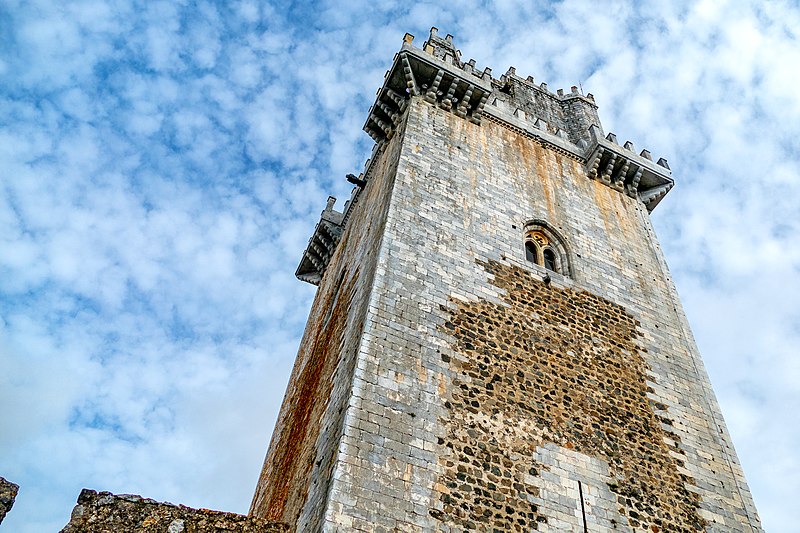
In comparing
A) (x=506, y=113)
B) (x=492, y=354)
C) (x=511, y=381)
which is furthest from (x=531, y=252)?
(x=506, y=113)

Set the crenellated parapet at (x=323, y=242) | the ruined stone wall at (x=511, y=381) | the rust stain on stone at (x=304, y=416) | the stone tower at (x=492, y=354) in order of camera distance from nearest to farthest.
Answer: the ruined stone wall at (x=511, y=381) < the stone tower at (x=492, y=354) < the rust stain on stone at (x=304, y=416) < the crenellated parapet at (x=323, y=242)

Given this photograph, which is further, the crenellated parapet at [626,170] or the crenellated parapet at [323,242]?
the crenellated parapet at [323,242]

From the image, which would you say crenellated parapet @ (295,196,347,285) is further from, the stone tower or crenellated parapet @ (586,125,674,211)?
crenellated parapet @ (586,125,674,211)

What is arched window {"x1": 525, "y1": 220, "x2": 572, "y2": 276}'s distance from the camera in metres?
12.2

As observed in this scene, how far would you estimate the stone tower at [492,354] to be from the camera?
7.89m

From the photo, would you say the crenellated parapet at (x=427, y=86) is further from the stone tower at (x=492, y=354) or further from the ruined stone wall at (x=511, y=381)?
the ruined stone wall at (x=511, y=381)

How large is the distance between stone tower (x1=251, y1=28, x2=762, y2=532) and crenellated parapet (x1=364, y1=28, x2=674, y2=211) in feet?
0.18

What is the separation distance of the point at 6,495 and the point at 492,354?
6316mm

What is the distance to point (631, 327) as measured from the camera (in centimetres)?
1166

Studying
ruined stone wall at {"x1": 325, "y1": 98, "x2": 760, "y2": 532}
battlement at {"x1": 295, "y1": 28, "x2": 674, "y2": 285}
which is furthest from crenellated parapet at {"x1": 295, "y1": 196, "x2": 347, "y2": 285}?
ruined stone wall at {"x1": 325, "y1": 98, "x2": 760, "y2": 532}

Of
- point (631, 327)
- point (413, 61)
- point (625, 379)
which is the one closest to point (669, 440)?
point (625, 379)

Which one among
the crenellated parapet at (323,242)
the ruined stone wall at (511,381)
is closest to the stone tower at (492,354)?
the ruined stone wall at (511,381)

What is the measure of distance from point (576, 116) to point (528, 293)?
893 centimetres

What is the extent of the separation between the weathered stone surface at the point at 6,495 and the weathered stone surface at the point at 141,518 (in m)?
0.91
